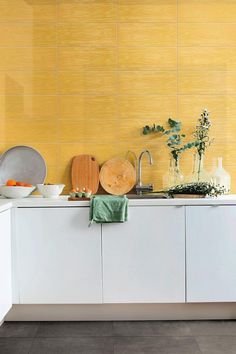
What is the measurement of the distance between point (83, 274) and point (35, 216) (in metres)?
0.50

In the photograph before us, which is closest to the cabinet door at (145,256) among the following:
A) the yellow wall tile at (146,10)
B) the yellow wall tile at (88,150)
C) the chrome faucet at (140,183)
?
the chrome faucet at (140,183)

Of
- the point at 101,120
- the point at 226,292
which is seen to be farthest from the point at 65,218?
the point at 226,292

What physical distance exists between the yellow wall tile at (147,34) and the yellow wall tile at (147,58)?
0.05 meters

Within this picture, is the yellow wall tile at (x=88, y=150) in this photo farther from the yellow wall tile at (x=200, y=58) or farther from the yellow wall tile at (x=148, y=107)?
the yellow wall tile at (x=200, y=58)

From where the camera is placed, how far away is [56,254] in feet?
9.16

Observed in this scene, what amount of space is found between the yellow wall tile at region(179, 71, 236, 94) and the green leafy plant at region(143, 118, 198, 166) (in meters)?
0.28

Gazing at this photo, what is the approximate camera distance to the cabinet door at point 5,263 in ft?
8.38

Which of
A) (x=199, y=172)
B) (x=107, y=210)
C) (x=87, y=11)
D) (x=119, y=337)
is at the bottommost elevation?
(x=119, y=337)

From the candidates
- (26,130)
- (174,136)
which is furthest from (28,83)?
(174,136)

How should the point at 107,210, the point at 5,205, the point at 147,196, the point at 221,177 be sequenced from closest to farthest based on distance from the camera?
the point at 5,205 → the point at 107,210 → the point at 147,196 → the point at 221,177

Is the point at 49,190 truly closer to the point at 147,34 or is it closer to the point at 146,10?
the point at 147,34

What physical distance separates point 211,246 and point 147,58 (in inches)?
60.7

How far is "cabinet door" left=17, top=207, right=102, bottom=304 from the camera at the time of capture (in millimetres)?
2789

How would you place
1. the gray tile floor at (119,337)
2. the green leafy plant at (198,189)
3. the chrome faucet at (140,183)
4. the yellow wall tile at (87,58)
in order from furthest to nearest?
1. the yellow wall tile at (87,58)
2. the chrome faucet at (140,183)
3. the green leafy plant at (198,189)
4. the gray tile floor at (119,337)
